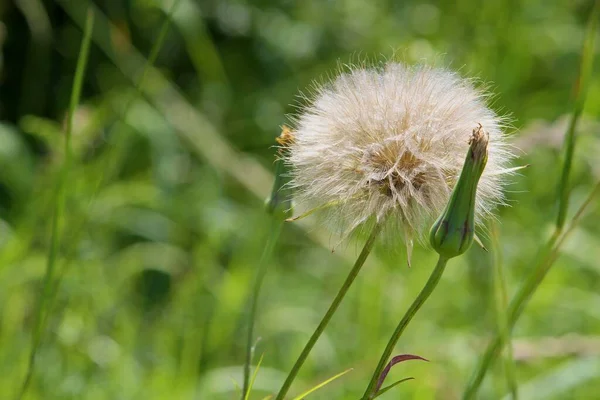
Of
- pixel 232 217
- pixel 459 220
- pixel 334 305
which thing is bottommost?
pixel 334 305

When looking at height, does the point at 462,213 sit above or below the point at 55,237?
above

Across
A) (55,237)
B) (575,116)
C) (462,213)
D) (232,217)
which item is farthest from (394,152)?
(232,217)

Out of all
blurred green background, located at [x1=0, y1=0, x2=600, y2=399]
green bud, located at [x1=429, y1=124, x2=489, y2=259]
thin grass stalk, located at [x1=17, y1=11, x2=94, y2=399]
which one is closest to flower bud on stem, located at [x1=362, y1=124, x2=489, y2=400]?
green bud, located at [x1=429, y1=124, x2=489, y2=259]

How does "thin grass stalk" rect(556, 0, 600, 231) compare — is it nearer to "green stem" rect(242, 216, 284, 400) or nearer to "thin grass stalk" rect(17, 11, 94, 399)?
"green stem" rect(242, 216, 284, 400)

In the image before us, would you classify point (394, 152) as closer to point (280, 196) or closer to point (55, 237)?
point (280, 196)

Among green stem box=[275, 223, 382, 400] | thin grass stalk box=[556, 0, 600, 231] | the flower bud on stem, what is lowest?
green stem box=[275, 223, 382, 400]

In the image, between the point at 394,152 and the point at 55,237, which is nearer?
the point at 394,152
